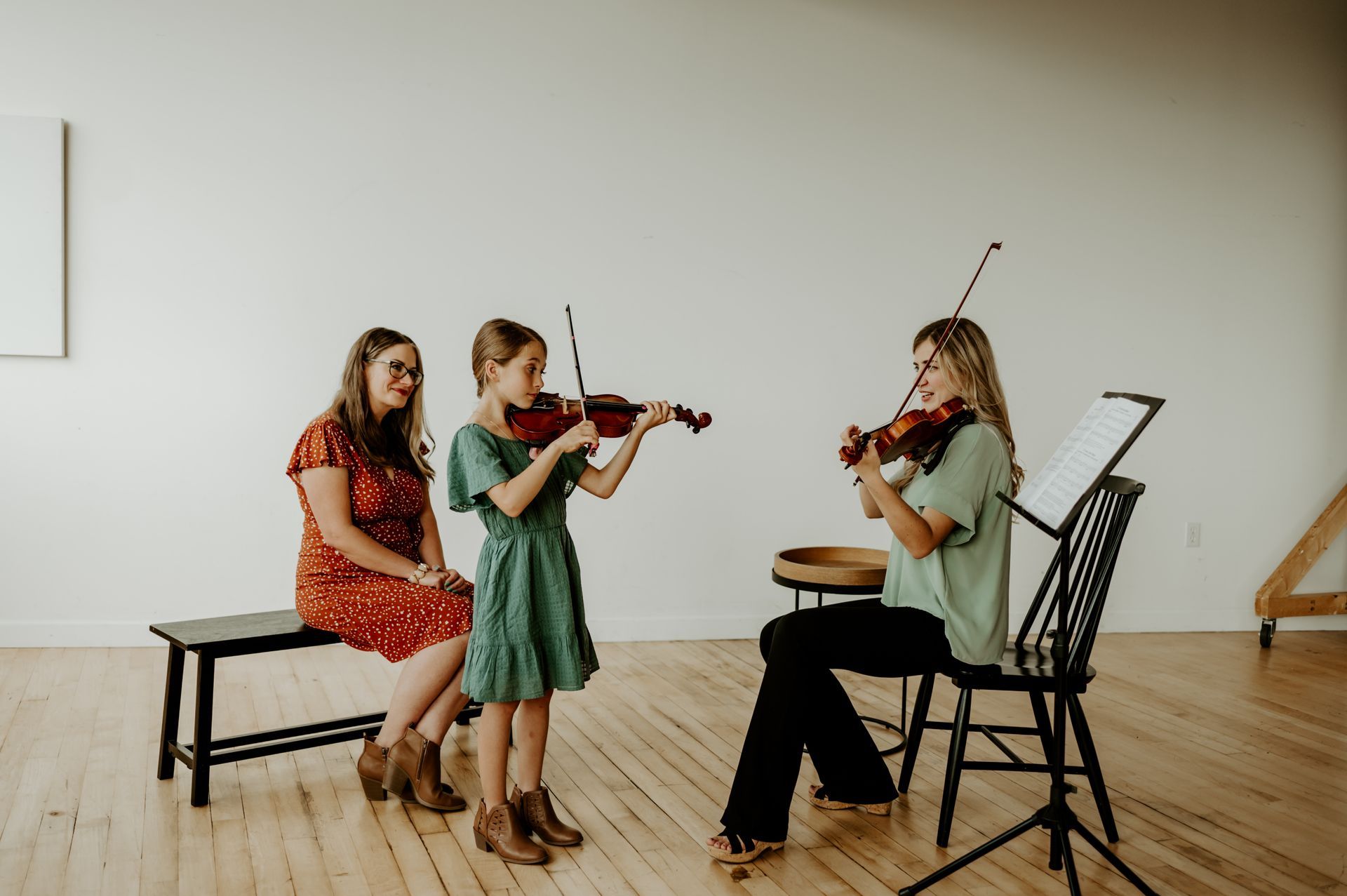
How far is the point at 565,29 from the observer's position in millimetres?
4094

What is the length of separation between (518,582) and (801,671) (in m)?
0.61

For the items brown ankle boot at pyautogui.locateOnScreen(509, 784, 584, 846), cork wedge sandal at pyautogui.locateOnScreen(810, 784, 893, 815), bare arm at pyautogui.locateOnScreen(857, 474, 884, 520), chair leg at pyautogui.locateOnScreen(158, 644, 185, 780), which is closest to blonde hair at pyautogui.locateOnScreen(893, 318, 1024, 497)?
bare arm at pyautogui.locateOnScreen(857, 474, 884, 520)

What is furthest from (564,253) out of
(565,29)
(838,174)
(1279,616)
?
(1279,616)

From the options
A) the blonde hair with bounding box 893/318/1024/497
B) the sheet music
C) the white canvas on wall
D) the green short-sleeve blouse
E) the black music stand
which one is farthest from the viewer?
the white canvas on wall

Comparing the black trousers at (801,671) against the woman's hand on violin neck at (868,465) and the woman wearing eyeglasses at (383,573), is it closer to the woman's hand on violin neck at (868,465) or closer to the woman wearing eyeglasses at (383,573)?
the woman's hand on violin neck at (868,465)

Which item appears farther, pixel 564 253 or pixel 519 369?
pixel 564 253

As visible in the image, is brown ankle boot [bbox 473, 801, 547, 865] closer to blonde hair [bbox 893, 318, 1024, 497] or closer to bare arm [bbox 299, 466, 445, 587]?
bare arm [bbox 299, 466, 445, 587]

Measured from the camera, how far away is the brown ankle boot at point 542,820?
2330 mm

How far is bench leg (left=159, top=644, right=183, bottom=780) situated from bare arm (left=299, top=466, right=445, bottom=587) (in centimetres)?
46

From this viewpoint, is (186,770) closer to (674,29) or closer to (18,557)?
(18,557)

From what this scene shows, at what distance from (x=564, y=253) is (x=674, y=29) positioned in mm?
960

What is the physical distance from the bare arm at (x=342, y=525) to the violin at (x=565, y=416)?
1.79 feet

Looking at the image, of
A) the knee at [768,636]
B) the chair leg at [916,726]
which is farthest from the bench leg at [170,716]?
the chair leg at [916,726]

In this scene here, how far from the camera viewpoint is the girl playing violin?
224 cm
